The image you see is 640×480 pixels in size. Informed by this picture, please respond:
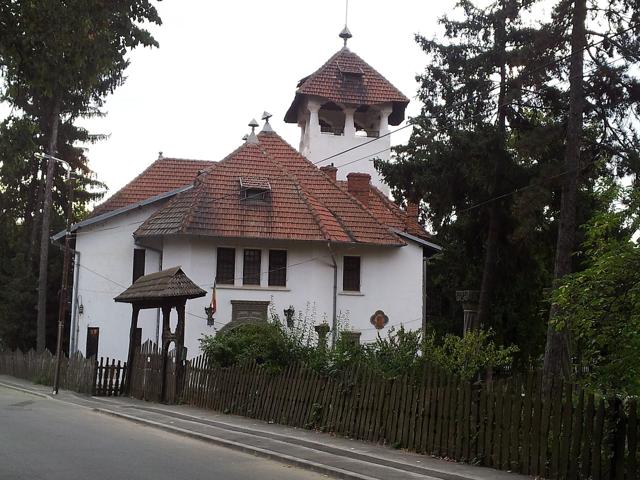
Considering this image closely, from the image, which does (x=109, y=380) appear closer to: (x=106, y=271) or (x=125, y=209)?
(x=106, y=271)

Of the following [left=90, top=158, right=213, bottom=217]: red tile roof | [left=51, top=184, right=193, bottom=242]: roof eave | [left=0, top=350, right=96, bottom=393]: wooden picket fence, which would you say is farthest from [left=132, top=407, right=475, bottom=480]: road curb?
[left=90, top=158, right=213, bottom=217]: red tile roof

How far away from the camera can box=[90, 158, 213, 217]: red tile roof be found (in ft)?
125

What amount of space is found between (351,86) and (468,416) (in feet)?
110

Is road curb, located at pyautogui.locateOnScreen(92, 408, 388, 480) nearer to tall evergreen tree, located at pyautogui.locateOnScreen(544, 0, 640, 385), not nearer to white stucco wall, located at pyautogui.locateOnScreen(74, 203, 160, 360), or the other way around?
tall evergreen tree, located at pyautogui.locateOnScreen(544, 0, 640, 385)

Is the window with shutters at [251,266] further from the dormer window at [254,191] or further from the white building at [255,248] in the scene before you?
the dormer window at [254,191]

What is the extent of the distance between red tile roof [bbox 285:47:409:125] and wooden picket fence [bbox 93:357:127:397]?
2145cm

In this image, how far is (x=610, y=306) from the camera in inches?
398

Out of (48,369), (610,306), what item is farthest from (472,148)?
(48,369)

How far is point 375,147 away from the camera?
141 ft

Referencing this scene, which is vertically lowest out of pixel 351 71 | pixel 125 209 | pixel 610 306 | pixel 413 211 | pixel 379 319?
pixel 610 306

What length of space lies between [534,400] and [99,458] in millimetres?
6250

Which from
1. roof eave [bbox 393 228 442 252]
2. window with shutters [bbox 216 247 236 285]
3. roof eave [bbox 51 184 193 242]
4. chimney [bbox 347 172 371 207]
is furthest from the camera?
chimney [bbox 347 172 371 207]

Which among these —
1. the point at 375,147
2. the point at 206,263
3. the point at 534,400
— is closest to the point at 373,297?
the point at 206,263

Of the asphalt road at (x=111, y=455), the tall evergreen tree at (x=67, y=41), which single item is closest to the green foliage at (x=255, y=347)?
the asphalt road at (x=111, y=455)
